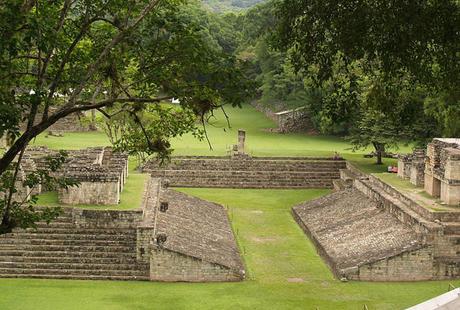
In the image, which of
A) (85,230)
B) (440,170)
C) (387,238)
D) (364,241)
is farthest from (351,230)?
(85,230)

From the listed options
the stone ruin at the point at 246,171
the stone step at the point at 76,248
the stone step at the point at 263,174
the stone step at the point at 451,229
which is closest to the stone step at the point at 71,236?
the stone step at the point at 76,248

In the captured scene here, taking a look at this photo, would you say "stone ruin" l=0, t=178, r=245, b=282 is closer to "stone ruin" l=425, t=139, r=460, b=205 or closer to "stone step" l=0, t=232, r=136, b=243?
"stone step" l=0, t=232, r=136, b=243

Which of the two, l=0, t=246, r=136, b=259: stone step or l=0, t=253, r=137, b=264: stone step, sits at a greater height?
l=0, t=246, r=136, b=259: stone step

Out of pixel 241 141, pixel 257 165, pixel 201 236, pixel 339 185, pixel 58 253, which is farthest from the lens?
pixel 241 141

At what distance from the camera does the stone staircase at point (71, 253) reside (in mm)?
18828

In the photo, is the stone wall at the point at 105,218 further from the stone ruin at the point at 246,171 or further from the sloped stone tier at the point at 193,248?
the stone ruin at the point at 246,171

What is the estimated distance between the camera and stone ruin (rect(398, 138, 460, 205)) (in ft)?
71.7

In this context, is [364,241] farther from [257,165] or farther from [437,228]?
[257,165]

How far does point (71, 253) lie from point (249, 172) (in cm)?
1514

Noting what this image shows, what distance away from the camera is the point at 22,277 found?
61.1 ft

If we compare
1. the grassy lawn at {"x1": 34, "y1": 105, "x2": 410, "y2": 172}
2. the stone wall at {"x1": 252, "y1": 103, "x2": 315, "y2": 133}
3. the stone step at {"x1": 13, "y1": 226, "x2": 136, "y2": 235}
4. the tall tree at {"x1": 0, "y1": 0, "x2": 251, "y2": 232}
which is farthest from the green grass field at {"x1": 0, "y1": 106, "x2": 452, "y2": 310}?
the stone wall at {"x1": 252, "y1": 103, "x2": 315, "y2": 133}

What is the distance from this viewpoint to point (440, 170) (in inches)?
896

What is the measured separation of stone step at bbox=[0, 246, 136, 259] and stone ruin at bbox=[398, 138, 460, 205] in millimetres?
8597

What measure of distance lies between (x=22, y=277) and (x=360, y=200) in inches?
463
